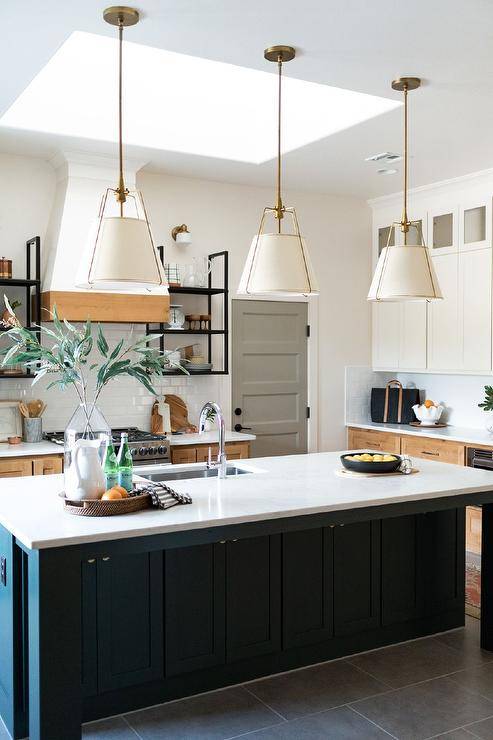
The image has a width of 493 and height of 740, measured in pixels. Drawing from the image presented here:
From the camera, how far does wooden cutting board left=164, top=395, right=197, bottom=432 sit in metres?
6.11

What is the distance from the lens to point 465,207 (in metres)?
6.20

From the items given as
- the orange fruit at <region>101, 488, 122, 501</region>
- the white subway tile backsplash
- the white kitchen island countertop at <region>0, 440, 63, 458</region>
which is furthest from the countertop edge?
the orange fruit at <region>101, 488, 122, 501</region>

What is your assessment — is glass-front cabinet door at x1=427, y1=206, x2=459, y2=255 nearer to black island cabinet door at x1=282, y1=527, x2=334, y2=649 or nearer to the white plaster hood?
the white plaster hood

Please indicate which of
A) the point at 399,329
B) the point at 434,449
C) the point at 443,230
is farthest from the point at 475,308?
the point at 434,449

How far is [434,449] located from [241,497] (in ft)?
10.7

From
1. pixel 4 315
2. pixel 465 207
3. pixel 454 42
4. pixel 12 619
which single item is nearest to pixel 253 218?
pixel 465 207

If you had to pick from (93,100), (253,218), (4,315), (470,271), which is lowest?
(4,315)

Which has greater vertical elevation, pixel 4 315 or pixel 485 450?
pixel 4 315

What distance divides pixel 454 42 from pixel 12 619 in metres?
3.21

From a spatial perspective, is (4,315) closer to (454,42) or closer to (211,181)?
(211,181)

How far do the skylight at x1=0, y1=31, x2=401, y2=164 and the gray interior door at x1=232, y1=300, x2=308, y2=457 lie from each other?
4.84 feet

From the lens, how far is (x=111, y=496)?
292 cm

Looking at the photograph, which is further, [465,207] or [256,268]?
[465,207]

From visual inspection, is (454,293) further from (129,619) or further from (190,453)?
(129,619)
